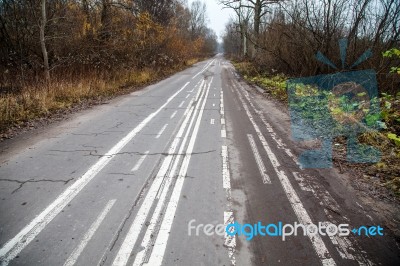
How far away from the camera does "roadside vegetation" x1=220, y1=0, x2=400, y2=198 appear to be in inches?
223

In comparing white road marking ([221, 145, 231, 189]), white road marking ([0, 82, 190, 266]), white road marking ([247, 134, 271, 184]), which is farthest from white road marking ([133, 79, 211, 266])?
white road marking ([247, 134, 271, 184])

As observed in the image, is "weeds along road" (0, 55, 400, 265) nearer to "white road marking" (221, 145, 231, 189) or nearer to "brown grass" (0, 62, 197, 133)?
"white road marking" (221, 145, 231, 189)

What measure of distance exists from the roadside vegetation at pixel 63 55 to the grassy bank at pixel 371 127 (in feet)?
29.0

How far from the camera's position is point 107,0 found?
50.9 feet

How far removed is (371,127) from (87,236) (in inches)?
284

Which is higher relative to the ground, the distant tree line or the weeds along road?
the distant tree line

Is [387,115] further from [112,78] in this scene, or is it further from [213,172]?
[112,78]

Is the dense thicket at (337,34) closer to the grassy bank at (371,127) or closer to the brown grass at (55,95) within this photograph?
the grassy bank at (371,127)

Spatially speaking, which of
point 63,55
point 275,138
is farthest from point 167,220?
point 63,55

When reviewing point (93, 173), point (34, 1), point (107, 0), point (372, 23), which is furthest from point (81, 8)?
point (372, 23)

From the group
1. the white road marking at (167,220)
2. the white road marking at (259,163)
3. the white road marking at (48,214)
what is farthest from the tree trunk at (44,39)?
the white road marking at (259,163)

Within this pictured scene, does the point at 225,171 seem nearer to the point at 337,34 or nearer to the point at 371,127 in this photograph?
the point at 371,127

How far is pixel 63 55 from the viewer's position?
1409cm

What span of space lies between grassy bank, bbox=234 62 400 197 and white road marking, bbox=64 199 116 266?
4.66 m
